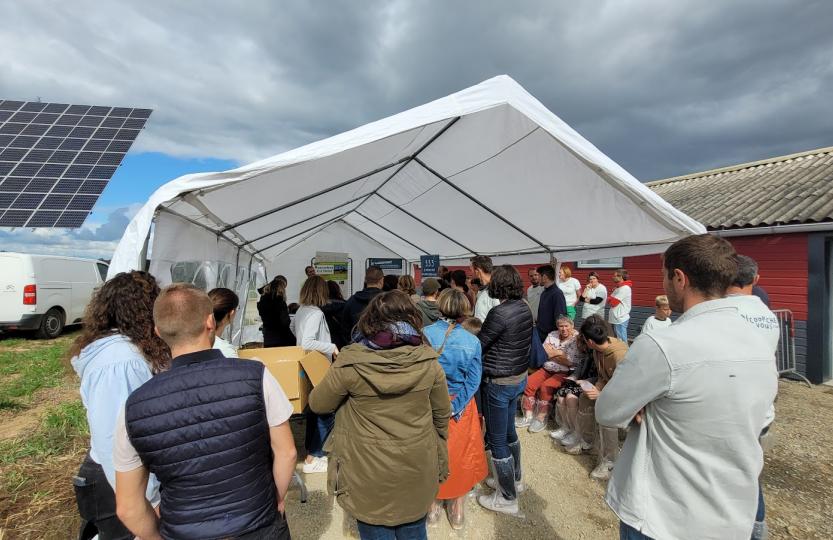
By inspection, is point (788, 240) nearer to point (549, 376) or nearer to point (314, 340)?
point (549, 376)

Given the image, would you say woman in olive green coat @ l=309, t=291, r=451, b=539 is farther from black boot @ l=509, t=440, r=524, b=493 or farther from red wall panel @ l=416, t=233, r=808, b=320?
red wall panel @ l=416, t=233, r=808, b=320

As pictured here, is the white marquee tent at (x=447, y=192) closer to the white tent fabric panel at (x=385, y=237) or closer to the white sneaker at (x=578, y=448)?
the white tent fabric panel at (x=385, y=237)

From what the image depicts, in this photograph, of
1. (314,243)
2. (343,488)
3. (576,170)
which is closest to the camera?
(343,488)

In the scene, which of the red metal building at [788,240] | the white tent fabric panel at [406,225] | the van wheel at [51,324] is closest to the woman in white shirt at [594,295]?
the white tent fabric panel at [406,225]

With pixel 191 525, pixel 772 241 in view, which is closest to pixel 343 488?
pixel 191 525

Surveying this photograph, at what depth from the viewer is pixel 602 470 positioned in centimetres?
338

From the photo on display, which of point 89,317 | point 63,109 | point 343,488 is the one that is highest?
point 63,109

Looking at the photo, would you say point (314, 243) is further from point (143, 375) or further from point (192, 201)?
point (143, 375)

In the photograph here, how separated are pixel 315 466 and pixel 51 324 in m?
10.7

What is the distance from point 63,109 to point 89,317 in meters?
13.9

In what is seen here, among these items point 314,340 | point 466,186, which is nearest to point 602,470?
point 314,340

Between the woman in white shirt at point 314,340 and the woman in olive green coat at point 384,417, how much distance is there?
5.60ft

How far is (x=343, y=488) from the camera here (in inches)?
69.4

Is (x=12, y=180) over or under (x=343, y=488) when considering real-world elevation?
over
